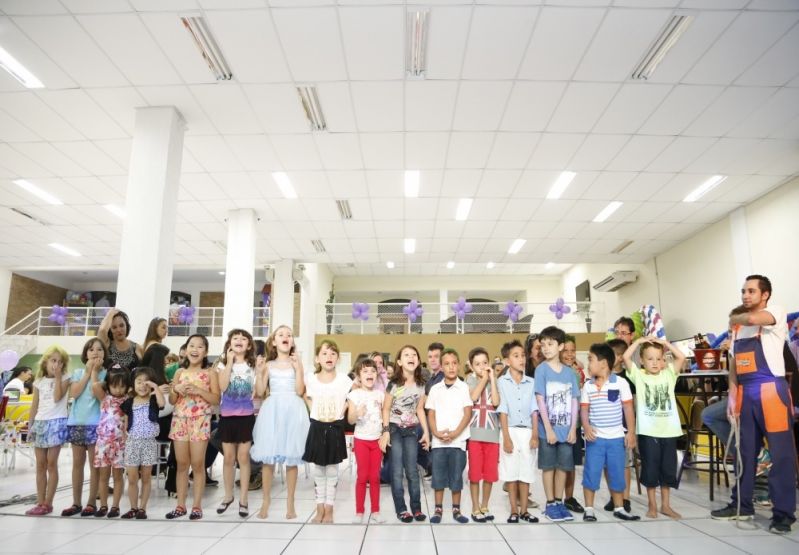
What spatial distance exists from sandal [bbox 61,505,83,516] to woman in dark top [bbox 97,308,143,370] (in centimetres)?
111

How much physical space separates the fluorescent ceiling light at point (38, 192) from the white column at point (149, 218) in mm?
3605

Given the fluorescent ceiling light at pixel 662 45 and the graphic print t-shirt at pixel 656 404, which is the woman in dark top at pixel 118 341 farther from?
the fluorescent ceiling light at pixel 662 45

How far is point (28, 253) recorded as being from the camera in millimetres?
11773

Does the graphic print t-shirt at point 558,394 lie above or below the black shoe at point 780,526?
above

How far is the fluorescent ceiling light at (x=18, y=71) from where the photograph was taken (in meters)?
4.87

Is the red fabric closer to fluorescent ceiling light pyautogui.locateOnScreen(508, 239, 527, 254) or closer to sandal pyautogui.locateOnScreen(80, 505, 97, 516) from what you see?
sandal pyautogui.locateOnScreen(80, 505, 97, 516)

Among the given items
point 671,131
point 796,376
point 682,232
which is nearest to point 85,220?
point 671,131

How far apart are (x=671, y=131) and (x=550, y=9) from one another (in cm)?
296

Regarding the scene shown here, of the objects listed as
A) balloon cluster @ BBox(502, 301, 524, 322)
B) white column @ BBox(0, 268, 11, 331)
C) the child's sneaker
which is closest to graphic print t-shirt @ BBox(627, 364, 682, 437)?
the child's sneaker

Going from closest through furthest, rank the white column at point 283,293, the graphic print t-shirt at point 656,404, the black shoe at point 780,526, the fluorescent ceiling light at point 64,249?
the black shoe at point 780,526 → the graphic print t-shirt at point 656,404 → the fluorescent ceiling light at point 64,249 → the white column at point 283,293

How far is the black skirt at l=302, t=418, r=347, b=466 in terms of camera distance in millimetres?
3541

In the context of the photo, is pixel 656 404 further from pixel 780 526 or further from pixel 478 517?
pixel 478 517

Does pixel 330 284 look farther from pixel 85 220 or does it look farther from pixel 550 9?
pixel 550 9

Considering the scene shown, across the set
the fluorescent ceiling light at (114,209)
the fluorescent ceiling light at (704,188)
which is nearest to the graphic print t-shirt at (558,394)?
the fluorescent ceiling light at (704,188)
